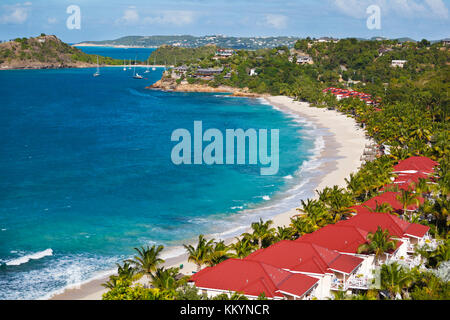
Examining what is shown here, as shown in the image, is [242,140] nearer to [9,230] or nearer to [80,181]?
[80,181]

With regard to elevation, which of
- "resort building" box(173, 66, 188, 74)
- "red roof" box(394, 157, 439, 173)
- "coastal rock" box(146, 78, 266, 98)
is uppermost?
"resort building" box(173, 66, 188, 74)

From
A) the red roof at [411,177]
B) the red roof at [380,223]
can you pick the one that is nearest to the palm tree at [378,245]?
the red roof at [380,223]

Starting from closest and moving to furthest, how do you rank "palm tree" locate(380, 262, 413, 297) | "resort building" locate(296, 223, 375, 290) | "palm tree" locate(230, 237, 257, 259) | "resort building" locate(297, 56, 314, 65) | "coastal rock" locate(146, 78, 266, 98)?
"palm tree" locate(380, 262, 413, 297) < "resort building" locate(296, 223, 375, 290) < "palm tree" locate(230, 237, 257, 259) < "coastal rock" locate(146, 78, 266, 98) < "resort building" locate(297, 56, 314, 65)

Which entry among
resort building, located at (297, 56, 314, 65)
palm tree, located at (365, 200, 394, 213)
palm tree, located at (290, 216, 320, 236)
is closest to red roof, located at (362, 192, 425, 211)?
palm tree, located at (365, 200, 394, 213)

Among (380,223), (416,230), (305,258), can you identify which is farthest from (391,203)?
(305,258)

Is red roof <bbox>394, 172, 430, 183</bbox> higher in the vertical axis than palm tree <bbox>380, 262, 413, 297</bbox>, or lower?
higher

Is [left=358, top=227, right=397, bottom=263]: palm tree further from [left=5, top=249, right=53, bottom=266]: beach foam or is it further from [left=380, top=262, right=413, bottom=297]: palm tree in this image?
[left=5, top=249, right=53, bottom=266]: beach foam

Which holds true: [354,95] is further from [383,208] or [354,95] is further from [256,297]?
[256,297]
